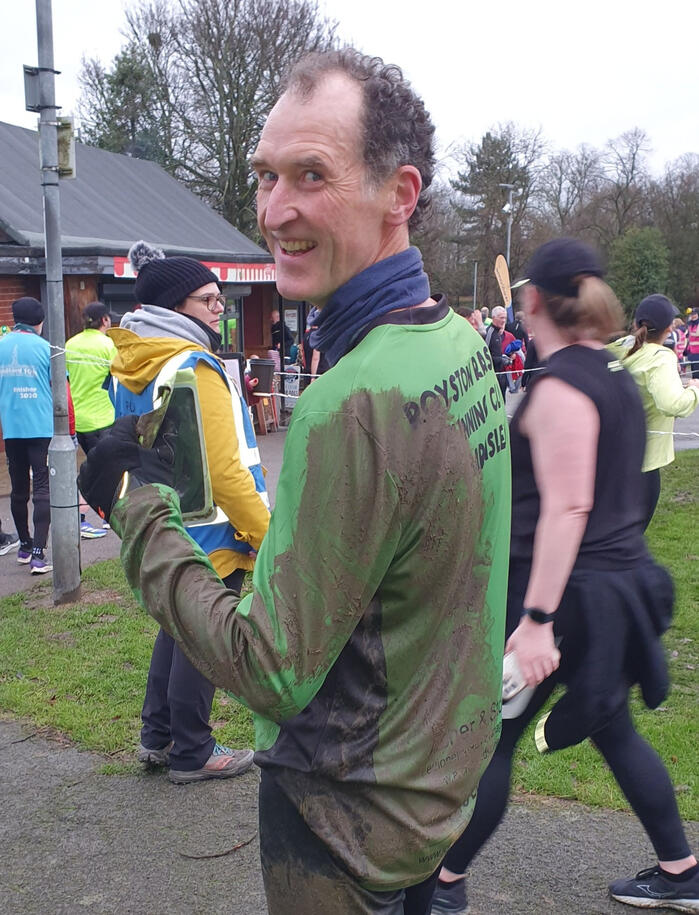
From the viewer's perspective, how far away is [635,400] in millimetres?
2797

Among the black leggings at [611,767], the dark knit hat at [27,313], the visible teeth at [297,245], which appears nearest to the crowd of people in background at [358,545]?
the visible teeth at [297,245]

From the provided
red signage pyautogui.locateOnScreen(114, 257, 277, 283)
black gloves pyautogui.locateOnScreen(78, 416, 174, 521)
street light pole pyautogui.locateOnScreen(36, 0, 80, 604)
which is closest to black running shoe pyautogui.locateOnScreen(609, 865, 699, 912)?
black gloves pyautogui.locateOnScreen(78, 416, 174, 521)

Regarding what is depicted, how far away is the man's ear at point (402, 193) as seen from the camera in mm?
1433

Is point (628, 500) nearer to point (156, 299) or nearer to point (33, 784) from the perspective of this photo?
point (156, 299)

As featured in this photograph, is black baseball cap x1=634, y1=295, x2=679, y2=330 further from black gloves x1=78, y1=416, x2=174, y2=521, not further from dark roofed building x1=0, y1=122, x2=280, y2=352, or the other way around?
dark roofed building x1=0, y1=122, x2=280, y2=352

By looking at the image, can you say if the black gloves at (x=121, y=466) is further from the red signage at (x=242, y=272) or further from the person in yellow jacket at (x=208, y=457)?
the red signage at (x=242, y=272)

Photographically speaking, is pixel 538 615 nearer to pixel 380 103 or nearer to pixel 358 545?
pixel 358 545

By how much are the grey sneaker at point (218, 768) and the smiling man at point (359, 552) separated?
2.40m

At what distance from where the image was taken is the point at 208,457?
338cm

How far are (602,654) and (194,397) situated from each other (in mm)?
1671

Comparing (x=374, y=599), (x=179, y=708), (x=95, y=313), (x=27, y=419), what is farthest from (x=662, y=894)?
(x=95, y=313)

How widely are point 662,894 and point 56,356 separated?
16.0 ft

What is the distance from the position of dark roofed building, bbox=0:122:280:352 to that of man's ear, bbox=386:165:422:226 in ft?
36.6

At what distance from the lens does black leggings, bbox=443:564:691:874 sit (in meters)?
2.72
